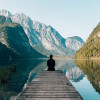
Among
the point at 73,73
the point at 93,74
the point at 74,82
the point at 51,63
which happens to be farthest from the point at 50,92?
the point at 73,73

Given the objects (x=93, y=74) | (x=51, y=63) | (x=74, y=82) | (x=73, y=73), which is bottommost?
(x=73, y=73)

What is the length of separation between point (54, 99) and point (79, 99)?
71.8 inches

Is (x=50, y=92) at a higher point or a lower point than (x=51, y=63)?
lower

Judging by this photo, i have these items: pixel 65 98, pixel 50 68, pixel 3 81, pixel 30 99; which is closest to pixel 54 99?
pixel 65 98

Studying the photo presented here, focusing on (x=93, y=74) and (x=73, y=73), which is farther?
(x=73, y=73)

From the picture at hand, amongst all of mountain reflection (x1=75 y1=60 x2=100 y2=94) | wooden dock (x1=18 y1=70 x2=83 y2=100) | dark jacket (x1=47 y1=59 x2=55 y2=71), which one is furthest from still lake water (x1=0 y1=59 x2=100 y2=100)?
wooden dock (x1=18 y1=70 x2=83 y2=100)

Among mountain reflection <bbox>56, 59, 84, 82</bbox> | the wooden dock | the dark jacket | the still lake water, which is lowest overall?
mountain reflection <bbox>56, 59, 84, 82</bbox>

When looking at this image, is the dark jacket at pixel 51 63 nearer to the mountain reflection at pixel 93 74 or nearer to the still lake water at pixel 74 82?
the still lake water at pixel 74 82

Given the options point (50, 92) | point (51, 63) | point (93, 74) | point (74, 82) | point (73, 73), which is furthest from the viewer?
point (73, 73)

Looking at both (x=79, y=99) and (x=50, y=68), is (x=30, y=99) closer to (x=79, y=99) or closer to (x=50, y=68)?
(x=79, y=99)

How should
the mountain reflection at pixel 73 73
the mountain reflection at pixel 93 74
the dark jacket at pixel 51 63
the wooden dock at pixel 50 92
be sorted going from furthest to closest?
the mountain reflection at pixel 73 73
the mountain reflection at pixel 93 74
the dark jacket at pixel 51 63
the wooden dock at pixel 50 92

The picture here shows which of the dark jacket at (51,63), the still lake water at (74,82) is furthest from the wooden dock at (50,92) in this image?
the dark jacket at (51,63)

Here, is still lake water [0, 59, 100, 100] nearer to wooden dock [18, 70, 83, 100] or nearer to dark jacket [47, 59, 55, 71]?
dark jacket [47, 59, 55, 71]

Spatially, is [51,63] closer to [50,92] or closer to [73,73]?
[50,92]
